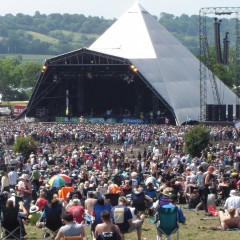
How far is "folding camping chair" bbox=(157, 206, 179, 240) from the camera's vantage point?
16312mm

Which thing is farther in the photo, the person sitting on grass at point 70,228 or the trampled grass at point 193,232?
the trampled grass at point 193,232

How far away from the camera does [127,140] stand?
50031mm

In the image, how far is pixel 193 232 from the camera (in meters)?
18.5

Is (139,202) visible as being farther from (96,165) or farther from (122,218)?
(96,165)

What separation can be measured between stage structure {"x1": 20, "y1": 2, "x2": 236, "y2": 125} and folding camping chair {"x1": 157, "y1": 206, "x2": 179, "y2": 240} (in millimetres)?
44501

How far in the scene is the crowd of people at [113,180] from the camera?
683 inches

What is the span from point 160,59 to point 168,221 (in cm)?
5187

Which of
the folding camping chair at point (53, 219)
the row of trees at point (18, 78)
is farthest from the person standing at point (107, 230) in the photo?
the row of trees at point (18, 78)

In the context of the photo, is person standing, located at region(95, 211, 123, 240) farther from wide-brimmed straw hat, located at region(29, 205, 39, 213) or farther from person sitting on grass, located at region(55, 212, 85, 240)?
wide-brimmed straw hat, located at region(29, 205, 39, 213)

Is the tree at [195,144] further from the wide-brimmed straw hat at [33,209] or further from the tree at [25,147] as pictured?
the wide-brimmed straw hat at [33,209]

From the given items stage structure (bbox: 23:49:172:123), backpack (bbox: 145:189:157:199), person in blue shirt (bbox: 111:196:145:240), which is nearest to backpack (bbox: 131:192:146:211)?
backpack (bbox: 145:189:157:199)

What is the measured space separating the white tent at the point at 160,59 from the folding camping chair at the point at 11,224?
44.0 metres

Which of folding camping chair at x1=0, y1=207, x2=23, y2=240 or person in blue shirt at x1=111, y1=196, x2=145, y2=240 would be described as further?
folding camping chair at x1=0, y1=207, x2=23, y2=240

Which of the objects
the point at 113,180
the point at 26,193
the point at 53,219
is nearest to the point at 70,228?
the point at 53,219
